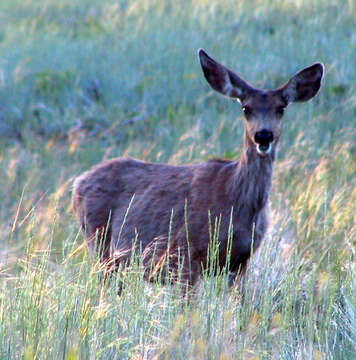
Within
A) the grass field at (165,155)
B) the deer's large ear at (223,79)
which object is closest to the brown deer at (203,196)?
the deer's large ear at (223,79)

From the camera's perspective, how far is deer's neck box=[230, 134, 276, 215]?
629cm

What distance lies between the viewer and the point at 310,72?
6652mm

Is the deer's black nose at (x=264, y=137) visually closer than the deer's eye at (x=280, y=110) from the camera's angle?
Yes

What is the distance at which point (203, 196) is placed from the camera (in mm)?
6453

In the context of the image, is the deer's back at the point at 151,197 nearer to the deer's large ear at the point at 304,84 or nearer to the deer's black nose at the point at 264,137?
the deer's black nose at the point at 264,137

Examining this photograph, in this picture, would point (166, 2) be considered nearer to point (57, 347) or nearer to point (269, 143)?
point (269, 143)

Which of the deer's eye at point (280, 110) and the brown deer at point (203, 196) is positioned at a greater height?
the deer's eye at point (280, 110)

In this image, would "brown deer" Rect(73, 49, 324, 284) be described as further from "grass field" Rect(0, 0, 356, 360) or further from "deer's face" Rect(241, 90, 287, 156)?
"grass field" Rect(0, 0, 356, 360)

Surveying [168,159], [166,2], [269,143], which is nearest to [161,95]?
[168,159]

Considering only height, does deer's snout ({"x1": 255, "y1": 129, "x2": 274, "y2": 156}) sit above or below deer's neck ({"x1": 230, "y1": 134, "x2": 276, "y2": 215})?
above

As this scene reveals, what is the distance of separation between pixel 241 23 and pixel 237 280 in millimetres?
9411

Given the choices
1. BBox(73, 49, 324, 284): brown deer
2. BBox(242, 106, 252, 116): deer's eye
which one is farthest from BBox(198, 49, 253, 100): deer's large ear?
BBox(242, 106, 252, 116): deer's eye

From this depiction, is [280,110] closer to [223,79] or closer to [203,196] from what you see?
[223,79]

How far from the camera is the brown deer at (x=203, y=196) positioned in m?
6.16
